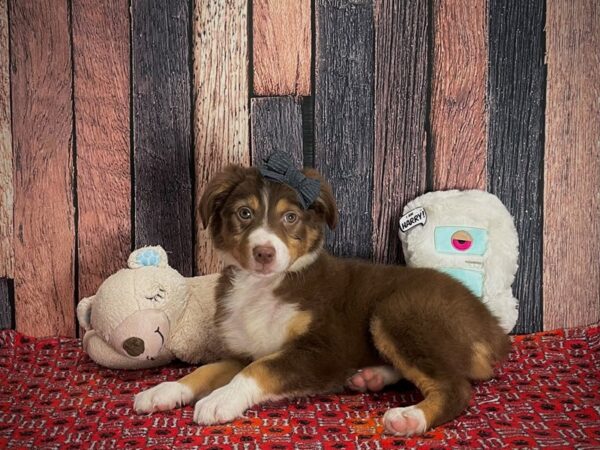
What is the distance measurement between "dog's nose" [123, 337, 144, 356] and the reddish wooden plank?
71.6 inches

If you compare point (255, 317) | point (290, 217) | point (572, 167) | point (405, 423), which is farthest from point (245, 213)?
point (572, 167)

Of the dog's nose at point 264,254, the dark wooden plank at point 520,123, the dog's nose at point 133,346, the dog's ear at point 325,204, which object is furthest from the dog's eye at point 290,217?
the dark wooden plank at point 520,123

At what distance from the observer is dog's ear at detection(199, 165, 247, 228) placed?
3.20 metres

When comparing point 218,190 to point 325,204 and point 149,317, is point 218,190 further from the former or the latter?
point 149,317

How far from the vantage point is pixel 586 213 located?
3.96 m

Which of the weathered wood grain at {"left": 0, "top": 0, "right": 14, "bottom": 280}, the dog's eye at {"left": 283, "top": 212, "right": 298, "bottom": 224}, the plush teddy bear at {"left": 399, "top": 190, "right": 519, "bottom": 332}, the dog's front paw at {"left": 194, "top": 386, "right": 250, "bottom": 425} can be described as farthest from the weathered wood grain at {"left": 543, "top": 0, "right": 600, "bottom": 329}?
the weathered wood grain at {"left": 0, "top": 0, "right": 14, "bottom": 280}

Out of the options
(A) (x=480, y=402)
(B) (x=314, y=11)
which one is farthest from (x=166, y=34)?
(A) (x=480, y=402)

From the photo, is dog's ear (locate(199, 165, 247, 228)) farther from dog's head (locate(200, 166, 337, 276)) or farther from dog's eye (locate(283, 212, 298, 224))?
dog's eye (locate(283, 212, 298, 224))

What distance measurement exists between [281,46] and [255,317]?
1513 millimetres

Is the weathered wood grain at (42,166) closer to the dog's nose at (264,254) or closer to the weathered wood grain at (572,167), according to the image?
the dog's nose at (264,254)

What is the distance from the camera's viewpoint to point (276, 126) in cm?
386

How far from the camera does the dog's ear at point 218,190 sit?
10.5 feet

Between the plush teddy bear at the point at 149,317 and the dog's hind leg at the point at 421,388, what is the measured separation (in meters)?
0.84

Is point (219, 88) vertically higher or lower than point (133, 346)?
higher
